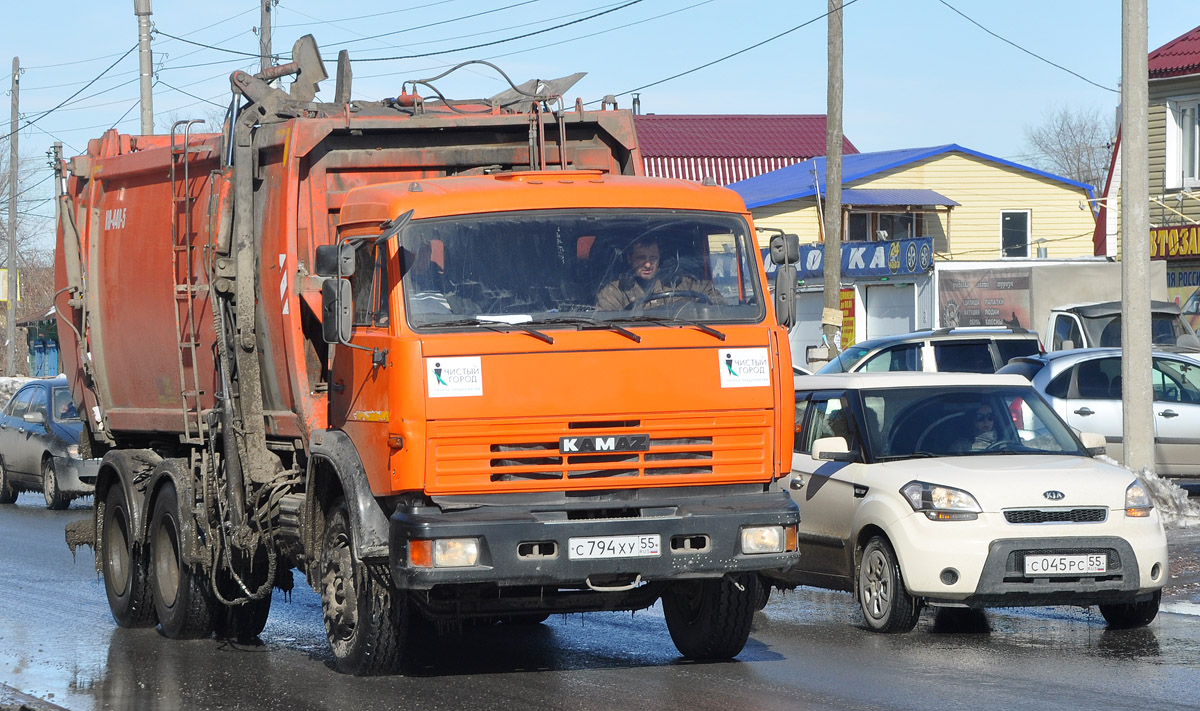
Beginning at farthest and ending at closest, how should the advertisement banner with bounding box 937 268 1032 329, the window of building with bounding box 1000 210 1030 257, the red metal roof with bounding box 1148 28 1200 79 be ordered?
the window of building with bounding box 1000 210 1030 257 < the advertisement banner with bounding box 937 268 1032 329 < the red metal roof with bounding box 1148 28 1200 79

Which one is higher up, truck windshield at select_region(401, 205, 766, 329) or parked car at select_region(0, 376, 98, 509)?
truck windshield at select_region(401, 205, 766, 329)

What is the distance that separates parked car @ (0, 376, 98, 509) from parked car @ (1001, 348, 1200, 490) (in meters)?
11.2

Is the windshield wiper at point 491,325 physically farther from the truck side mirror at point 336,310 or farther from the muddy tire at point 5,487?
the muddy tire at point 5,487

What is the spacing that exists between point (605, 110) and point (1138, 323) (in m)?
7.82

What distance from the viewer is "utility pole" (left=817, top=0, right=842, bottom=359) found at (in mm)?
23766

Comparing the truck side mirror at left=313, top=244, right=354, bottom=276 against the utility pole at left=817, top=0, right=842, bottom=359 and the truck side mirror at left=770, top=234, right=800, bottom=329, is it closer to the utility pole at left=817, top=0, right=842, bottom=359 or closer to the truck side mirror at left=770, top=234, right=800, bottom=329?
the truck side mirror at left=770, top=234, right=800, bottom=329

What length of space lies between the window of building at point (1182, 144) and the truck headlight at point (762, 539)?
25.2 meters

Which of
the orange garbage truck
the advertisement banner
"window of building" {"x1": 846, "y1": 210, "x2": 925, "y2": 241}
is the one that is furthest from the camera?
"window of building" {"x1": 846, "y1": 210, "x2": 925, "y2": 241}

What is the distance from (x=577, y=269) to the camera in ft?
27.0

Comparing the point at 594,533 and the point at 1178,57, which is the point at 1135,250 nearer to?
the point at 594,533

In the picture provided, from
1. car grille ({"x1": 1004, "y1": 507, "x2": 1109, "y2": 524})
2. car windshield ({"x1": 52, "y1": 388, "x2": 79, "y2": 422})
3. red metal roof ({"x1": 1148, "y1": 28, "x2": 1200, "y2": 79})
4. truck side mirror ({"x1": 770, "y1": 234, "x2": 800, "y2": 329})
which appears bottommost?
car grille ({"x1": 1004, "y1": 507, "x2": 1109, "y2": 524})

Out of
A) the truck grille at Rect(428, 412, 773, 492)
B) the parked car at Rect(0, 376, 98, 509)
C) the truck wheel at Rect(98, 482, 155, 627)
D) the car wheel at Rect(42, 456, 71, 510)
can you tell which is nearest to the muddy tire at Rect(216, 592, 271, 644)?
the truck wheel at Rect(98, 482, 155, 627)

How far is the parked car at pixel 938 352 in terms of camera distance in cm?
2233

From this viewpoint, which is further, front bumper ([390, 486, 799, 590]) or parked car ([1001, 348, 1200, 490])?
parked car ([1001, 348, 1200, 490])
